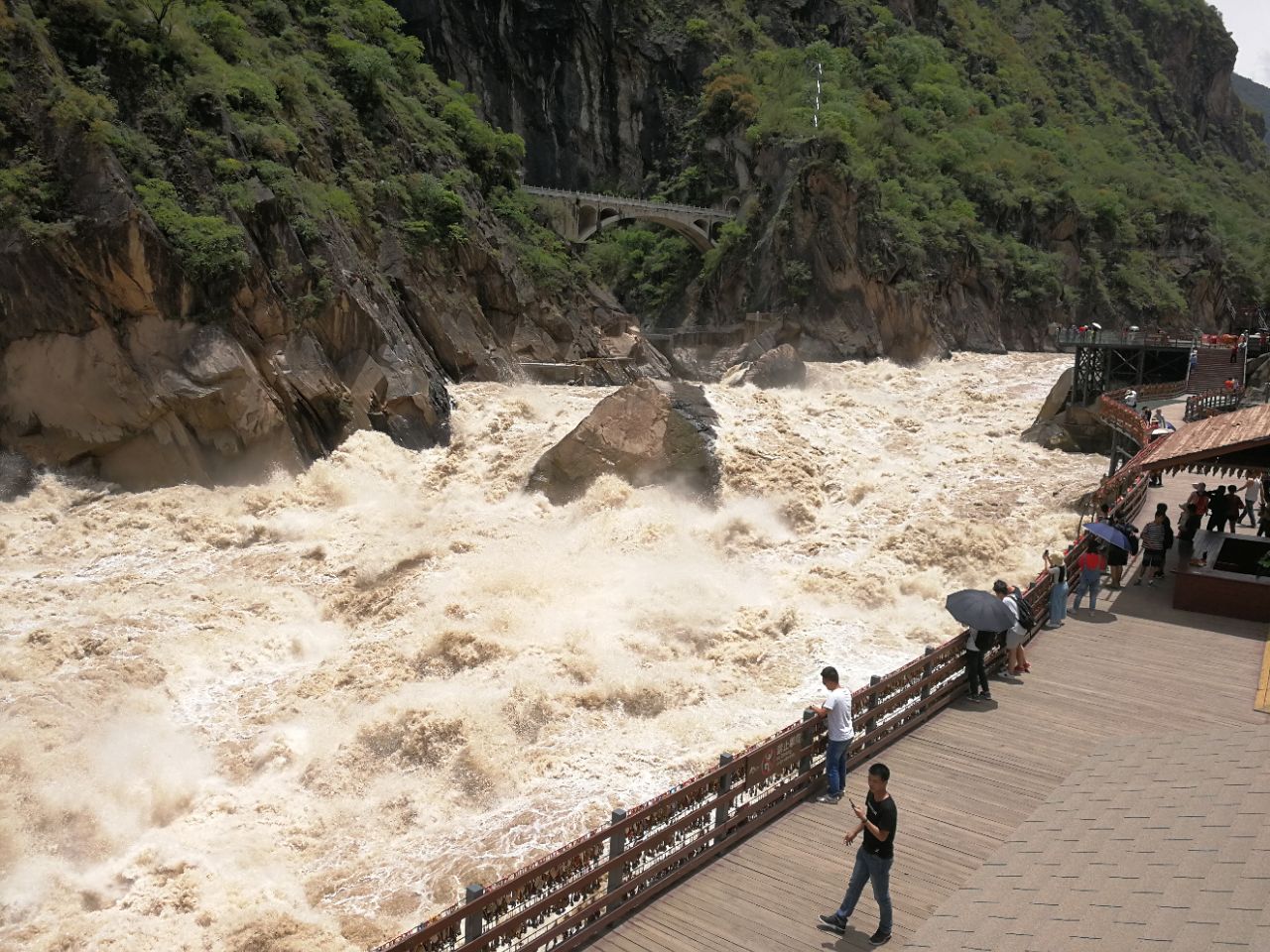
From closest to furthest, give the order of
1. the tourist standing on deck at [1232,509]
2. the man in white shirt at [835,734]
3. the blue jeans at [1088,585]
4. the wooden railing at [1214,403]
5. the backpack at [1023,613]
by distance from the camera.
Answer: the man in white shirt at [835,734] < the backpack at [1023,613] < the blue jeans at [1088,585] < the tourist standing on deck at [1232,509] < the wooden railing at [1214,403]

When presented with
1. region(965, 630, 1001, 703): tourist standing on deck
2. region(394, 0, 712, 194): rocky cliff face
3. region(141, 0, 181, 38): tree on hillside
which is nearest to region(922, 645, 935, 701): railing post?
region(965, 630, 1001, 703): tourist standing on deck

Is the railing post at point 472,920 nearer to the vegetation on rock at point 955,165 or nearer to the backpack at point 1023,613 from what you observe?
the backpack at point 1023,613

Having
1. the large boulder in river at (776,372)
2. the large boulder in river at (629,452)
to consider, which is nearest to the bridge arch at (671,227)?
the large boulder in river at (776,372)

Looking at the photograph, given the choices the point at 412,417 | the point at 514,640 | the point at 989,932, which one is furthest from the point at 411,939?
the point at 412,417

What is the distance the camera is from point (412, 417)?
27438mm

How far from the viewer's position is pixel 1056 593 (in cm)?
1378

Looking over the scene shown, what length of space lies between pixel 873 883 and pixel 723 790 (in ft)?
5.87

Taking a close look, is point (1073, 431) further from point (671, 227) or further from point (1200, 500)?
point (671, 227)

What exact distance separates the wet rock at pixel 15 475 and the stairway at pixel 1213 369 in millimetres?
36275

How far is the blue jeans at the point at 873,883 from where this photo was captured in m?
7.02

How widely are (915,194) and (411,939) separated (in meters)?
58.4

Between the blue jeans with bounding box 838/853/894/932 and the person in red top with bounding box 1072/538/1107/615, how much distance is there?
9.00m

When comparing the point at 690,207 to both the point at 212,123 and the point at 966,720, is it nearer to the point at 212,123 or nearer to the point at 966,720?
the point at 212,123

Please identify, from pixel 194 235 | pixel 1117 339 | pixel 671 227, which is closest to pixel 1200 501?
pixel 1117 339
